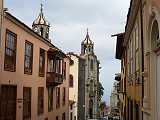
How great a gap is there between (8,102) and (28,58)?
4720mm

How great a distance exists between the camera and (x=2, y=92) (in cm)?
1875

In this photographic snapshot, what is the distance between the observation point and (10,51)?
19844 millimetres

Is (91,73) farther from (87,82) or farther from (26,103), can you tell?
(26,103)

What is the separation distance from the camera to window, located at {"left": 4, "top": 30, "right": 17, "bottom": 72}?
19.1 metres

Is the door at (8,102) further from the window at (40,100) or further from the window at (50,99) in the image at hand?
the window at (50,99)

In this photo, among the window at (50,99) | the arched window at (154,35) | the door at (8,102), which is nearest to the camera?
the arched window at (154,35)

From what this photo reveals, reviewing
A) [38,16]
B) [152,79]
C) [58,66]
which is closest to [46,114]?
[58,66]

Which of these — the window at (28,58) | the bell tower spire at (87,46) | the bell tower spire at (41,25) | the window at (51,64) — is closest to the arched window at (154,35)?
the window at (28,58)

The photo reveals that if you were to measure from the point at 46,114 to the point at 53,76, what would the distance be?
3.02 meters

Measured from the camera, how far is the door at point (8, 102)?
18.8 metres

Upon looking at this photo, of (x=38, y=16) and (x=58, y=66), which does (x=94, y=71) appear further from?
(x=58, y=66)

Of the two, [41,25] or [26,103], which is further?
[41,25]

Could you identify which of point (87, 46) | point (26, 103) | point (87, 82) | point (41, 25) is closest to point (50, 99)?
point (26, 103)

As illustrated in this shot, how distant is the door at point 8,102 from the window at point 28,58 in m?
2.71
